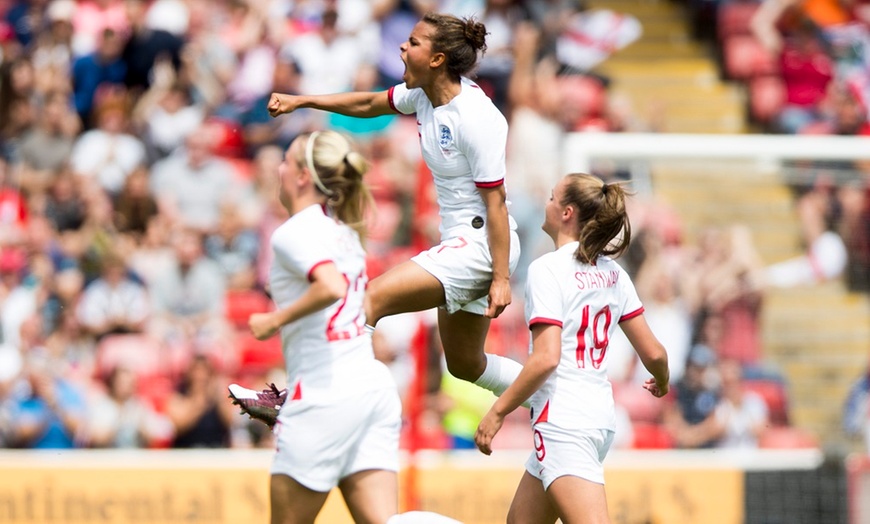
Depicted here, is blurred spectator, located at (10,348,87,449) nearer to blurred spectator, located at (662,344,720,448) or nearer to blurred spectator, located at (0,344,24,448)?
blurred spectator, located at (0,344,24,448)

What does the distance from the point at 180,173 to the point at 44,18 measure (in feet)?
9.10

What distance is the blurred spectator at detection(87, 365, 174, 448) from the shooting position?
396 inches

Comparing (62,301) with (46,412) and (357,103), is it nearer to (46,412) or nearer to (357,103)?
(46,412)

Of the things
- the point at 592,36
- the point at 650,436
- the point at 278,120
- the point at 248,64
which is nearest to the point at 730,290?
the point at 650,436

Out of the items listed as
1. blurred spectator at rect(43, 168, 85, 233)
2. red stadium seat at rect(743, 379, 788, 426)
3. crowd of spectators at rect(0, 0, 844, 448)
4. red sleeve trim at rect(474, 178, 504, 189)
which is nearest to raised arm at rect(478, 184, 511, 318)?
red sleeve trim at rect(474, 178, 504, 189)

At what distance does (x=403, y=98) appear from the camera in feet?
19.4

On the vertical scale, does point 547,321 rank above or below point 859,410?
above

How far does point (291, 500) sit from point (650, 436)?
5.38m


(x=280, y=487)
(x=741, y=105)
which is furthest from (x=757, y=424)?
(x=280, y=487)

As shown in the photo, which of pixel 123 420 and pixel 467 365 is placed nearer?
pixel 467 365

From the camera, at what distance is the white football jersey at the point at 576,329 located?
5.14 metres

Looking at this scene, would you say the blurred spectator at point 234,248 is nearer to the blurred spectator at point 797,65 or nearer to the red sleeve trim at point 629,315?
the blurred spectator at point 797,65

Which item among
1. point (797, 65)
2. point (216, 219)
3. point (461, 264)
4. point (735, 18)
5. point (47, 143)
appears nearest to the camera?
point (461, 264)

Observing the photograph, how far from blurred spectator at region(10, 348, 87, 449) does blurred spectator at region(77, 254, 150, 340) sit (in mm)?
621
